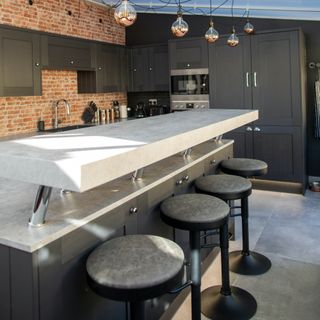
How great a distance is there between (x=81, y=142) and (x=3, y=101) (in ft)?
12.6

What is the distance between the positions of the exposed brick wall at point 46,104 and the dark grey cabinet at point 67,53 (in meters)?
0.35

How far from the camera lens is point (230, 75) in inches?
236

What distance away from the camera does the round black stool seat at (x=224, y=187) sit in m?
2.83

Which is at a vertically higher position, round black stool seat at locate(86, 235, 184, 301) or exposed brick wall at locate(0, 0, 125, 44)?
exposed brick wall at locate(0, 0, 125, 44)

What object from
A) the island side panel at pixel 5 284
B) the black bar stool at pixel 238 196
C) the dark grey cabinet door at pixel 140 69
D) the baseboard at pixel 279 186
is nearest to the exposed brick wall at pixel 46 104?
the dark grey cabinet door at pixel 140 69

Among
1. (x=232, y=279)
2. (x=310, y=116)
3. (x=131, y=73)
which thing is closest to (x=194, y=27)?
(x=131, y=73)

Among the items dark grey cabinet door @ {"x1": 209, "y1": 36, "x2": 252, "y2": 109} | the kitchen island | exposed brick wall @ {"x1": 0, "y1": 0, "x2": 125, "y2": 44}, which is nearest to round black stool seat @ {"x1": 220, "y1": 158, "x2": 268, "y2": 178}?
the kitchen island

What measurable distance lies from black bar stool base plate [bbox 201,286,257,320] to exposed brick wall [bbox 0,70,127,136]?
371cm

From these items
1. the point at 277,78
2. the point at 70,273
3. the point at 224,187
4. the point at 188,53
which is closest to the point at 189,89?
the point at 188,53

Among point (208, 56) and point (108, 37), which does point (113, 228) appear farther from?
point (108, 37)

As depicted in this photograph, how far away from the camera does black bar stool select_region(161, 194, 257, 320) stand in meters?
2.17

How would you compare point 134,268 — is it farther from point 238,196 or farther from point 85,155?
point 238,196

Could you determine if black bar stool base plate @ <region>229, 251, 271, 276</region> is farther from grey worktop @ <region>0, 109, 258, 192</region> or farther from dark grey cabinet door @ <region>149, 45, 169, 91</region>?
dark grey cabinet door @ <region>149, 45, 169, 91</region>

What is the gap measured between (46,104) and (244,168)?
357cm
